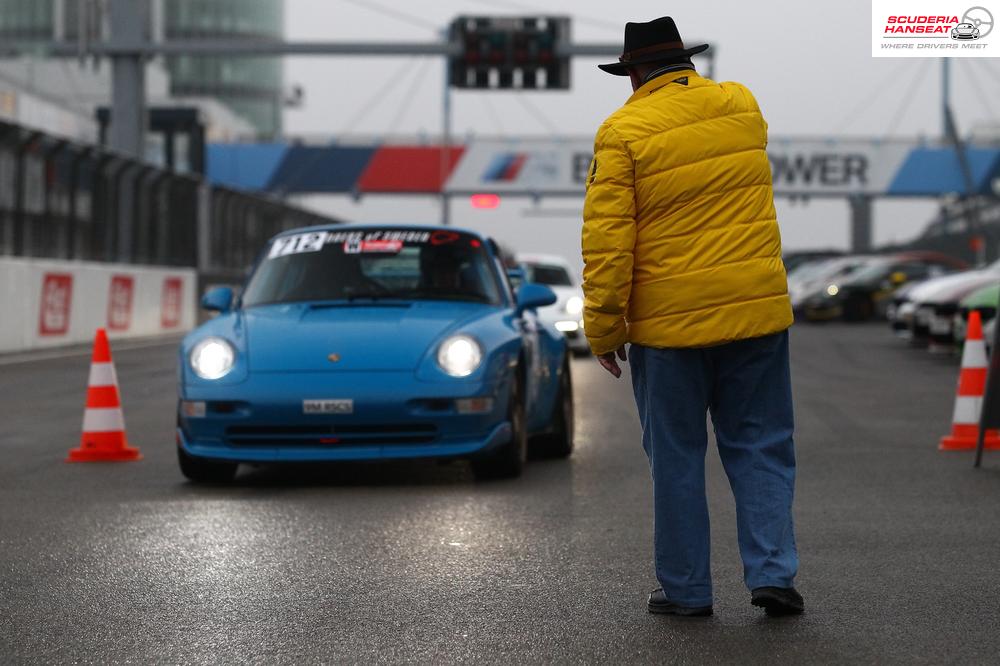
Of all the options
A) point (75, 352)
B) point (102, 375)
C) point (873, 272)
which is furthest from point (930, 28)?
point (873, 272)

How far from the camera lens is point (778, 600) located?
509 cm

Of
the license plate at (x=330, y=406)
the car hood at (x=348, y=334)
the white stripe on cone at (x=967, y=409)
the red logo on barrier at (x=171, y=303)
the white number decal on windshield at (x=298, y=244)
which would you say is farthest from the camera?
the red logo on barrier at (x=171, y=303)

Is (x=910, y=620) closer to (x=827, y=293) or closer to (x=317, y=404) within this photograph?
(x=317, y=404)

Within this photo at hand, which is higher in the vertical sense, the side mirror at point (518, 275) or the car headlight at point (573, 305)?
the side mirror at point (518, 275)

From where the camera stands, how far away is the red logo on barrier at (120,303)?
80.9ft

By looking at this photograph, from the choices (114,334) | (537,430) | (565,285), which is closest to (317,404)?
(537,430)

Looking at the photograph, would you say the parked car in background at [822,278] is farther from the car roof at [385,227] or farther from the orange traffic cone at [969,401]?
the car roof at [385,227]

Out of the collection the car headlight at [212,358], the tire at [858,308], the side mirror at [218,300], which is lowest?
the tire at [858,308]

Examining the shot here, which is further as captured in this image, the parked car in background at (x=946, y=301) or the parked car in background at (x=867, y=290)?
the parked car in background at (x=867, y=290)

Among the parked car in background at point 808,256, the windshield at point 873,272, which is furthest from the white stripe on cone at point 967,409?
the parked car in background at point 808,256

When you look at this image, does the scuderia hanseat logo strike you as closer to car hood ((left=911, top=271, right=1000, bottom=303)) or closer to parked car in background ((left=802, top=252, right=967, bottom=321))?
car hood ((left=911, top=271, right=1000, bottom=303))

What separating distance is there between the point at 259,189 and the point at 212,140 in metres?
4.51

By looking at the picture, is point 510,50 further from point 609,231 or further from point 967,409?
point 609,231

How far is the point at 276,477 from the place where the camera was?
9.05 m
